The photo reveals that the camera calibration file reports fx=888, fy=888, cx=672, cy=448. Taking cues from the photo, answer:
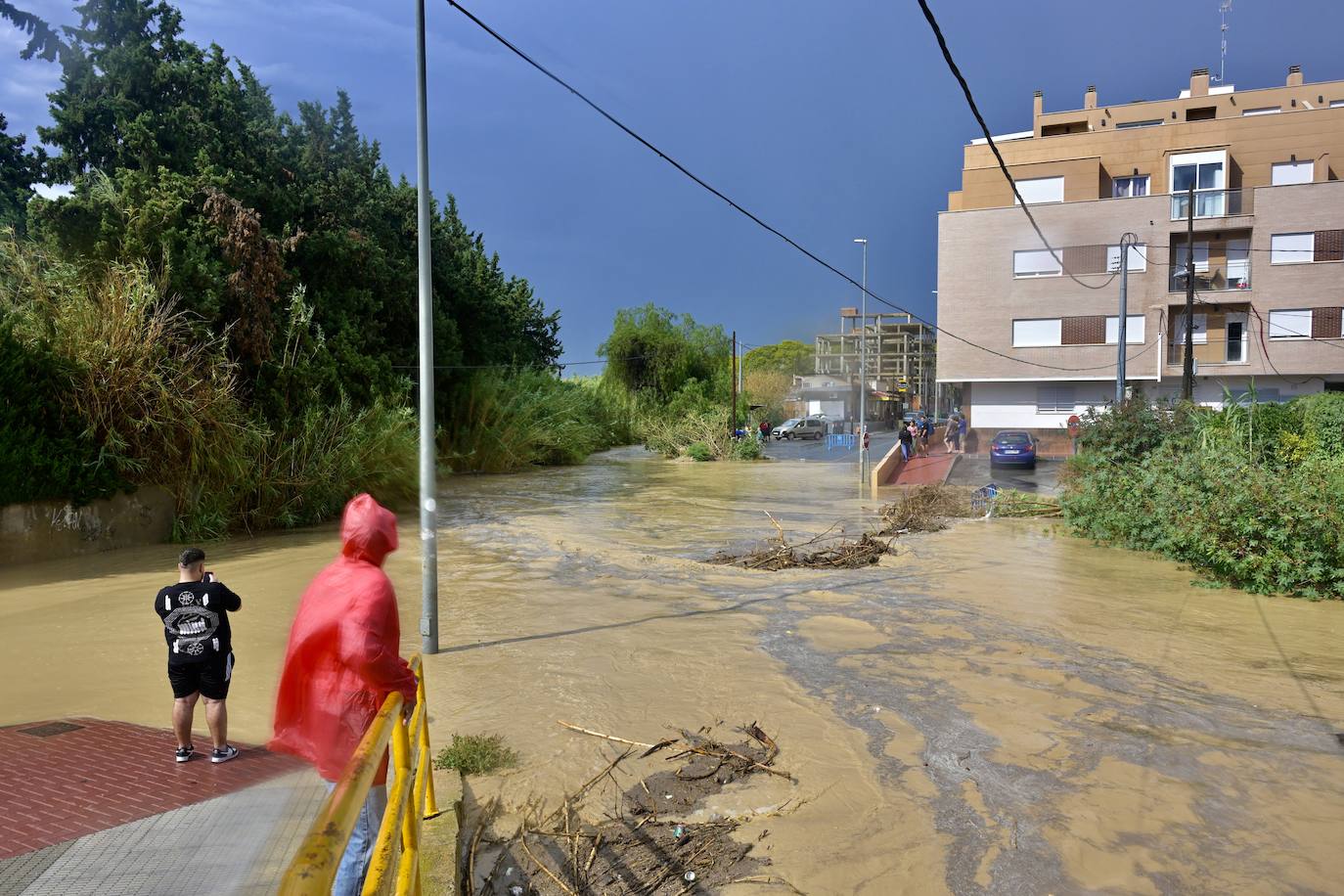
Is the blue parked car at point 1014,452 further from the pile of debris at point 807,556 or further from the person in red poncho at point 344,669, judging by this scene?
the person in red poncho at point 344,669

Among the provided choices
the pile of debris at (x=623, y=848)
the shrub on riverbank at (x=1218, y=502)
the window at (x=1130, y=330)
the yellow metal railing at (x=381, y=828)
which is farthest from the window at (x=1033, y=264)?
the yellow metal railing at (x=381, y=828)

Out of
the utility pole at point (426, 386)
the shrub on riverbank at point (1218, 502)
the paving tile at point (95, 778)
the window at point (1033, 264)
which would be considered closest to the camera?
the paving tile at point (95, 778)

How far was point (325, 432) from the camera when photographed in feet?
62.7

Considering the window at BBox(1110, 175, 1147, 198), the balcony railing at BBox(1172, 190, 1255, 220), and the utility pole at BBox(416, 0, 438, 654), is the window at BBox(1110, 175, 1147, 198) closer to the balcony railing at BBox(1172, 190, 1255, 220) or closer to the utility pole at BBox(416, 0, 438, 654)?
the balcony railing at BBox(1172, 190, 1255, 220)

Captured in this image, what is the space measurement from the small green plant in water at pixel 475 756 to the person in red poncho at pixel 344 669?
222 centimetres

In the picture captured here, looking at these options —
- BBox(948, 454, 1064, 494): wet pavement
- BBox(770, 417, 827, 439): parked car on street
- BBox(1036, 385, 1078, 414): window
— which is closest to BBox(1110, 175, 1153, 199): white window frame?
BBox(1036, 385, 1078, 414): window

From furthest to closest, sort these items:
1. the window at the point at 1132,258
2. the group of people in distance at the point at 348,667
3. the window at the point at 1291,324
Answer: the window at the point at 1132,258
the window at the point at 1291,324
the group of people in distance at the point at 348,667

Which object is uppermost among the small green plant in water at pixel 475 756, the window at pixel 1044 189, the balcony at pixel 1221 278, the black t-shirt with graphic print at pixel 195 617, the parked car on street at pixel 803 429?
the window at pixel 1044 189

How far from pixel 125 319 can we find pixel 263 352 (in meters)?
3.92

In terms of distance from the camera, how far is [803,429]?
60.1m

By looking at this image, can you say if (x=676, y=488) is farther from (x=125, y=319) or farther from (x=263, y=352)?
(x=125, y=319)

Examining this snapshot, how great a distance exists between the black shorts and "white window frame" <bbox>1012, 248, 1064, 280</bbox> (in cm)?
4244

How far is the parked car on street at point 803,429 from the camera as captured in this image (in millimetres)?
58844

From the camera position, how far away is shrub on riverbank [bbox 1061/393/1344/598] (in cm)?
1109
